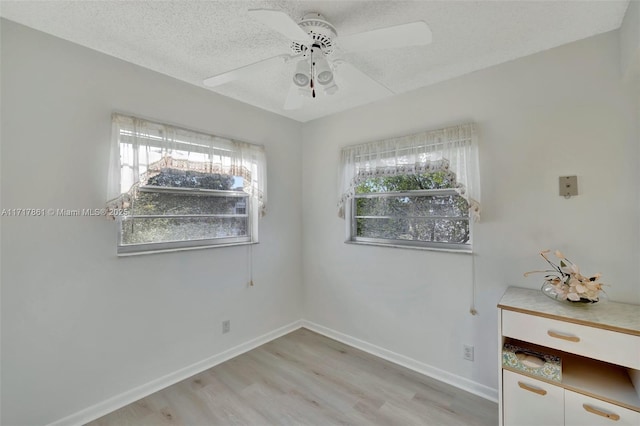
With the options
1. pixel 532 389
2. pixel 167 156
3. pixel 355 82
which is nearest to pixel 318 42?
pixel 355 82

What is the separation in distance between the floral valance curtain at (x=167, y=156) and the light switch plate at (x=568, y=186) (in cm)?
245

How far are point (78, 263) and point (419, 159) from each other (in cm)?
269

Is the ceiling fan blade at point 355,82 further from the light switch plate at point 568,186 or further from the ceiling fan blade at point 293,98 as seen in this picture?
the light switch plate at point 568,186

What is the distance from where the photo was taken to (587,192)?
180cm

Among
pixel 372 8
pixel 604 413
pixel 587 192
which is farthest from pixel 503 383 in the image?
pixel 372 8

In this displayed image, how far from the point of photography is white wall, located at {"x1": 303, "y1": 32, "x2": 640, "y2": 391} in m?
1.73

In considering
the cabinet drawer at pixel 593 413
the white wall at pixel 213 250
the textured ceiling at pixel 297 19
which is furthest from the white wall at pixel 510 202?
the cabinet drawer at pixel 593 413

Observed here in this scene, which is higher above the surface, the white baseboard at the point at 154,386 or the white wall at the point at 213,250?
the white wall at the point at 213,250

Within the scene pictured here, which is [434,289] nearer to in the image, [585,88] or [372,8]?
[585,88]

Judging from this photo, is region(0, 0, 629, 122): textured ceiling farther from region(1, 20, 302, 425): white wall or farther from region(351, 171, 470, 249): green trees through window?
region(351, 171, 470, 249): green trees through window

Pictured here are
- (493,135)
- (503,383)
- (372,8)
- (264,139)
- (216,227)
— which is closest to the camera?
(372,8)

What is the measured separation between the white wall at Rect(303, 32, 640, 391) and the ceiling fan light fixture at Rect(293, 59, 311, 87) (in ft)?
4.38

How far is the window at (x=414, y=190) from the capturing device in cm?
225

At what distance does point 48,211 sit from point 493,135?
3.13 metres
